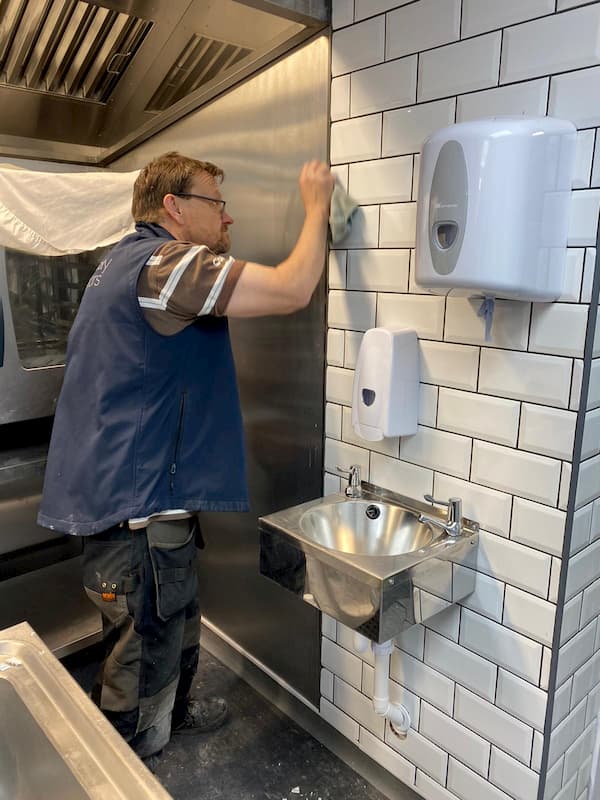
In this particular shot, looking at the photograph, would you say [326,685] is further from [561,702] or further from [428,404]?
[428,404]

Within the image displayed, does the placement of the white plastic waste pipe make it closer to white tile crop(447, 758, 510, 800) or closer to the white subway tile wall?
the white subway tile wall

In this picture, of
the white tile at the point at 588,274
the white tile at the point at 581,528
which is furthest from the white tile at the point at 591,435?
the white tile at the point at 588,274

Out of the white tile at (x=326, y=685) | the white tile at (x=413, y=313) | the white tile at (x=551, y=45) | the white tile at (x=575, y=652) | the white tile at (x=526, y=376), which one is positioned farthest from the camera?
the white tile at (x=326, y=685)

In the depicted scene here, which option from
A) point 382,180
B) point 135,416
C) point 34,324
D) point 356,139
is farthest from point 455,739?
point 34,324

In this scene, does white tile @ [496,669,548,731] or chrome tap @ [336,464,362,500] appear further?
chrome tap @ [336,464,362,500]

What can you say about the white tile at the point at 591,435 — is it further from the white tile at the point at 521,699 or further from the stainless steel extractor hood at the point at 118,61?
the stainless steel extractor hood at the point at 118,61

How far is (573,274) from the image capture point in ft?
3.51

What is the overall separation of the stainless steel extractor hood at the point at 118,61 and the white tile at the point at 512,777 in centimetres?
168

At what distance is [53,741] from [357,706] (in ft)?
3.49

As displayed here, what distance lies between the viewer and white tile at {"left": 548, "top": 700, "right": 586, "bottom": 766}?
125cm

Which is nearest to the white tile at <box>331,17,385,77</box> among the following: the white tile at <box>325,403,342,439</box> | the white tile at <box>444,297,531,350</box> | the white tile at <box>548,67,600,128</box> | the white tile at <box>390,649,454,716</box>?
the white tile at <box>548,67,600,128</box>

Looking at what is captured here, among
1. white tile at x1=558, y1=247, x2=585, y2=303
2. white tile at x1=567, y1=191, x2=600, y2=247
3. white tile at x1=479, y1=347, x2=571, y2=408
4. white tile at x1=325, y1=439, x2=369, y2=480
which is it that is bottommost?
white tile at x1=325, y1=439, x2=369, y2=480

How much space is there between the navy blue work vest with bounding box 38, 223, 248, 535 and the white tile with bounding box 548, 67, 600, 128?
0.84 m

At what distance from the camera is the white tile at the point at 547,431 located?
3.64ft
